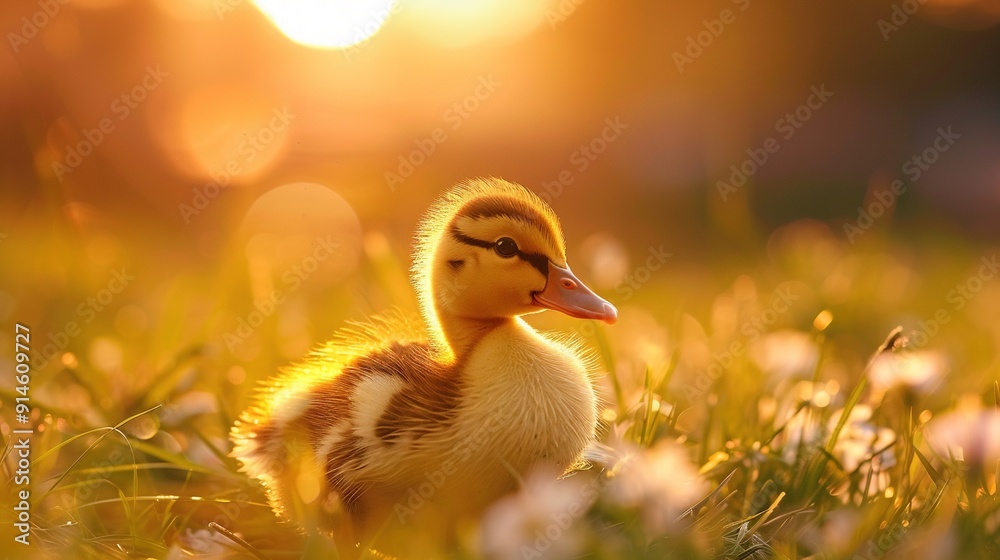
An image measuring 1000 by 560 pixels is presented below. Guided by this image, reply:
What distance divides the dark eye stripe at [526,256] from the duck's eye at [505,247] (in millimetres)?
11

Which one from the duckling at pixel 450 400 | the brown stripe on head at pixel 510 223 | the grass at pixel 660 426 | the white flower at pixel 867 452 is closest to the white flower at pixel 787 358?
the grass at pixel 660 426

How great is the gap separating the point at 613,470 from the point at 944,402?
1536 millimetres

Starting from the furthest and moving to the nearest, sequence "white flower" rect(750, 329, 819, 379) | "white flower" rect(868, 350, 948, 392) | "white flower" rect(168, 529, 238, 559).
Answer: "white flower" rect(750, 329, 819, 379)
"white flower" rect(868, 350, 948, 392)
"white flower" rect(168, 529, 238, 559)

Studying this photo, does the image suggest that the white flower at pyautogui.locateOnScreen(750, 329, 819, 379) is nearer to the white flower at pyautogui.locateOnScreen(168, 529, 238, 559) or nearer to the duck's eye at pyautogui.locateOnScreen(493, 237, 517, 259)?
the duck's eye at pyautogui.locateOnScreen(493, 237, 517, 259)

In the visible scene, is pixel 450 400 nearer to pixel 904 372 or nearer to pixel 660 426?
pixel 660 426

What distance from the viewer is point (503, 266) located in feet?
6.22

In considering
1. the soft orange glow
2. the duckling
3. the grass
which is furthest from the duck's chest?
the soft orange glow

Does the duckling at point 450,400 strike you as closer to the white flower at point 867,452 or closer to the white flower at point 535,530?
the white flower at point 535,530

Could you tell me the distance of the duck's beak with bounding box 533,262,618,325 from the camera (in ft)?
6.31

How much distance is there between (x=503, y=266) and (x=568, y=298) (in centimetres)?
17

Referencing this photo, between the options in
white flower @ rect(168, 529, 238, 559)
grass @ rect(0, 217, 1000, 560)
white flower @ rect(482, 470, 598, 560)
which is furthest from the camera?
white flower @ rect(168, 529, 238, 559)

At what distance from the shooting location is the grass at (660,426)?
168 centimetres

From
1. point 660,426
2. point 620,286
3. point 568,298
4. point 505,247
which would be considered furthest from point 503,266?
point 620,286

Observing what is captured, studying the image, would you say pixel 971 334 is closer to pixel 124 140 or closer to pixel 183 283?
pixel 183 283
